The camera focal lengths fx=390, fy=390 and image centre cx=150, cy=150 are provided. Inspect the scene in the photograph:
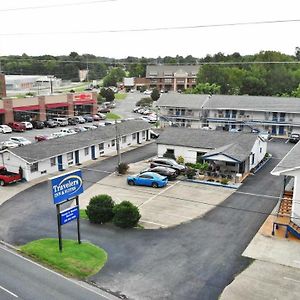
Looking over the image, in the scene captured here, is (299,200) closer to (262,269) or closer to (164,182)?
(262,269)

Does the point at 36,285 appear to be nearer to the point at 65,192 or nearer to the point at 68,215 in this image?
the point at 68,215

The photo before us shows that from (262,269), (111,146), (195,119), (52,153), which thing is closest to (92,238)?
(262,269)

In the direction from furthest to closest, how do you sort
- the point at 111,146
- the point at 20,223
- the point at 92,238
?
the point at 111,146 < the point at 20,223 < the point at 92,238

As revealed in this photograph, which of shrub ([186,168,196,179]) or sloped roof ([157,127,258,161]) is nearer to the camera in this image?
shrub ([186,168,196,179])

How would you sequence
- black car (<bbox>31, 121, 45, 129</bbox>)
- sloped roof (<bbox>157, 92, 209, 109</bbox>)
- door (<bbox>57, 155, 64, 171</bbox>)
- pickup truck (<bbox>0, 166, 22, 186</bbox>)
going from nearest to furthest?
pickup truck (<bbox>0, 166, 22, 186</bbox>) → door (<bbox>57, 155, 64, 171</bbox>) → black car (<bbox>31, 121, 45, 129</bbox>) → sloped roof (<bbox>157, 92, 209, 109</bbox>)

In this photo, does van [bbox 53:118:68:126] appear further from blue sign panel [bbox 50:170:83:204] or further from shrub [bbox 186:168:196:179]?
blue sign panel [bbox 50:170:83:204]

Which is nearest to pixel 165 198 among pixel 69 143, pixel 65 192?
pixel 65 192

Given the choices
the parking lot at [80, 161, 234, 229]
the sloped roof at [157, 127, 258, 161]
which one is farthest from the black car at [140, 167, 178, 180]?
the sloped roof at [157, 127, 258, 161]
